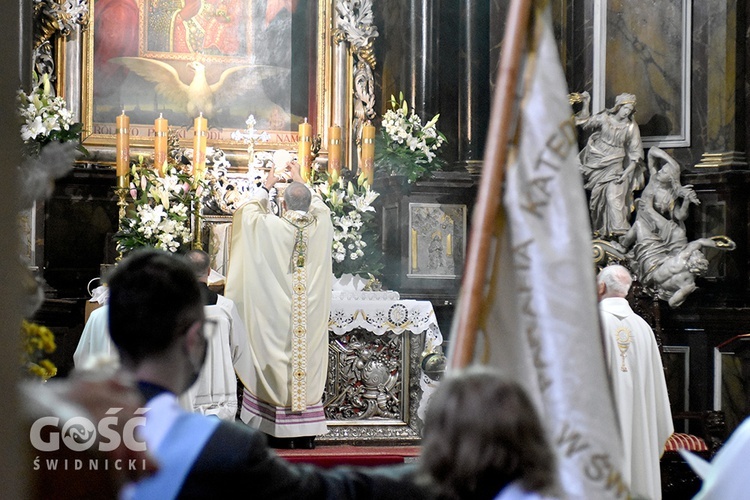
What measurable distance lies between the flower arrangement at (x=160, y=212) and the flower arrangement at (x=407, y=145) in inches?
71.9

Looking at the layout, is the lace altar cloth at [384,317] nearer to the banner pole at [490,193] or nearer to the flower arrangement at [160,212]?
the flower arrangement at [160,212]

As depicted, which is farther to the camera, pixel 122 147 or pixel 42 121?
pixel 122 147

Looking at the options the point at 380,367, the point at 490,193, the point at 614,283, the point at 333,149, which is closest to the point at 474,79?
the point at 333,149

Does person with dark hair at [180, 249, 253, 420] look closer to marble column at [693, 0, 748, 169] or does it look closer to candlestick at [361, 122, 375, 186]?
candlestick at [361, 122, 375, 186]

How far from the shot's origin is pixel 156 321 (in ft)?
6.26

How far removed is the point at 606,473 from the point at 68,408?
0.94 metres

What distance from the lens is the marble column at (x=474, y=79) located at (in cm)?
904

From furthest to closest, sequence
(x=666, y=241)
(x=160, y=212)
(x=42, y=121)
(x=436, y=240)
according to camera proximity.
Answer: (x=436, y=240) < (x=666, y=241) < (x=42, y=121) < (x=160, y=212)

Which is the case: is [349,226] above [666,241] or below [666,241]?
above

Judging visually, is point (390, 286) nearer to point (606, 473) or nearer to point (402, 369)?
point (402, 369)

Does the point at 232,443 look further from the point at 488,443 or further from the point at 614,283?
the point at 614,283

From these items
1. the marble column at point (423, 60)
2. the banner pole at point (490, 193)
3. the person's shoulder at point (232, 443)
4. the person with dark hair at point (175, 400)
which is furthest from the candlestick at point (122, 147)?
the banner pole at point (490, 193)

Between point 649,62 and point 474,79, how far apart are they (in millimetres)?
1524

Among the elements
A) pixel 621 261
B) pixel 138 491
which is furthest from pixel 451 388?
pixel 621 261
